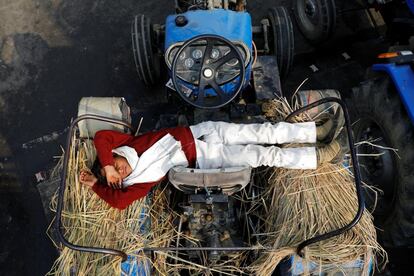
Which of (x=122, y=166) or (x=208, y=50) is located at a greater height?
(x=208, y=50)

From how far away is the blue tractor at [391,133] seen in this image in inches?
156

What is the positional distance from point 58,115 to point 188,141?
2369mm

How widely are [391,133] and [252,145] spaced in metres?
1.24

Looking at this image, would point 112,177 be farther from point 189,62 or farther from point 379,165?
point 379,165

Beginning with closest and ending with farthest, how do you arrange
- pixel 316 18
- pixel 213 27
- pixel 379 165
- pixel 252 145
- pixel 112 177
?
pixel 112 177, pixel 252 145, pixel 213 27, pixel 379 165, pixel 316 18

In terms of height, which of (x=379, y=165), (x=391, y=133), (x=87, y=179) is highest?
(x=87, y=179)

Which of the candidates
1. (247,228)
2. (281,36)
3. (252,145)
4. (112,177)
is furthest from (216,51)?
(247,228)

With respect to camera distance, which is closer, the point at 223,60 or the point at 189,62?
the point at 223,60

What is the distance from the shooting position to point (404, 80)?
13.1 feet

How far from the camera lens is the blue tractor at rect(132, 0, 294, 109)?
4047mm

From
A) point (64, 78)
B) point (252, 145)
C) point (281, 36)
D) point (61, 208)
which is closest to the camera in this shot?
point (61, 208)

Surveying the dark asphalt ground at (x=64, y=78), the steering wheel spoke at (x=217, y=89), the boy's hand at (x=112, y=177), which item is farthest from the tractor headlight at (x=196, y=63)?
the dark asphalt ground at (x=64, y=78)

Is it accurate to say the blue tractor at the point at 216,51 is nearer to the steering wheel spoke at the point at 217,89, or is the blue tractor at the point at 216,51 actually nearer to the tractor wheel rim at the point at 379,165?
the steering wheel spoke at the point at 217,89

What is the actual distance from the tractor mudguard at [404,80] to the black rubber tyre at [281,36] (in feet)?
3.59
